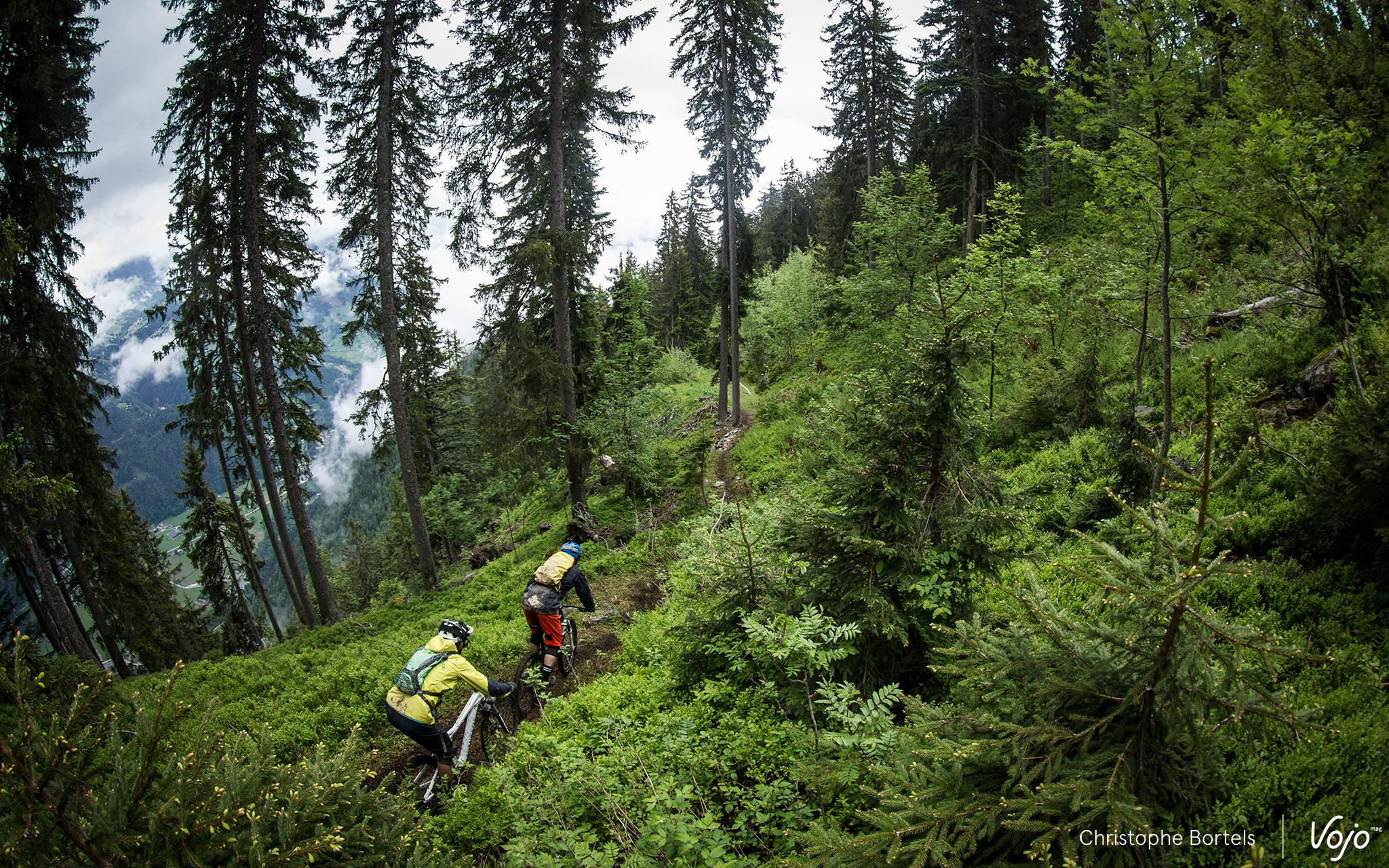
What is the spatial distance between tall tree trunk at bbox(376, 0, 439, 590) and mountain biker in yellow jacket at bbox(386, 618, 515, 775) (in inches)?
363

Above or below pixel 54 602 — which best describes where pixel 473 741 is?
below

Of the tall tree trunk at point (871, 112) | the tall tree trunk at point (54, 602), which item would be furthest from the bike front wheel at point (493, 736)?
the tall tree trunk at point (871, 112)

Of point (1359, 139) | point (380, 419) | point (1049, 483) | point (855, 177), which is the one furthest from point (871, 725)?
point (855, 177)

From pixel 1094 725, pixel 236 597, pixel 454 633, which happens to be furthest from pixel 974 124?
pixel 236 597

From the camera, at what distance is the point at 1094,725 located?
2.47 m

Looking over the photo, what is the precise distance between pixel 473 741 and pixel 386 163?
514 inches

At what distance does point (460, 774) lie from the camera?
5973 millimetres

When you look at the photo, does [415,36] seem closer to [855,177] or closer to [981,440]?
[981,440]

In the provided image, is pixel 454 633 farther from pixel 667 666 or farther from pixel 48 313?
pixel 48 313

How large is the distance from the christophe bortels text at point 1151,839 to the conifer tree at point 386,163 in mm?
14452

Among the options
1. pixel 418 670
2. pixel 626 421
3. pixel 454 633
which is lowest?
pixel 418 670

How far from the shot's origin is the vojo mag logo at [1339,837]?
2.61 metres

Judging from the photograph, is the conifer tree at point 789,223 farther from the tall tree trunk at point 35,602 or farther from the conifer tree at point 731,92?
the tall tree trunk at point 35,602

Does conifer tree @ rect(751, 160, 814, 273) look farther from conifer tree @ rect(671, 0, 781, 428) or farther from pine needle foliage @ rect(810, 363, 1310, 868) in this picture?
pine needle foliage @ rect(810, 363, 1310, 868)
